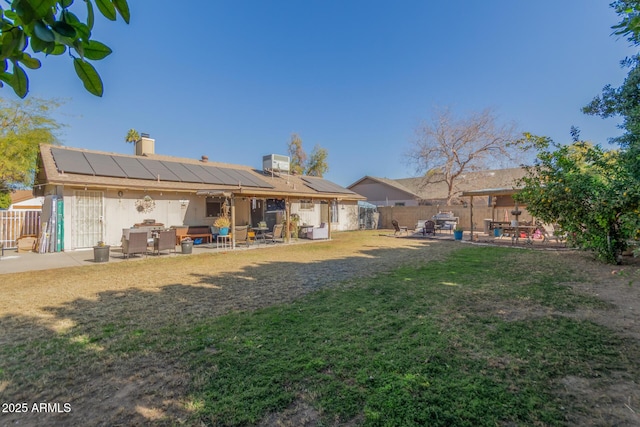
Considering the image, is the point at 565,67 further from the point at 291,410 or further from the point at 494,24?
the point at 291,410

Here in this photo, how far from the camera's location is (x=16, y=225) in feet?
39.9

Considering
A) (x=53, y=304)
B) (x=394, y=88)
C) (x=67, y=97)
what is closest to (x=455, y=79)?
(x=394, y=88)

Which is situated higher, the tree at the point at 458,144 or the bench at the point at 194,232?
the tree at the point at 458,144

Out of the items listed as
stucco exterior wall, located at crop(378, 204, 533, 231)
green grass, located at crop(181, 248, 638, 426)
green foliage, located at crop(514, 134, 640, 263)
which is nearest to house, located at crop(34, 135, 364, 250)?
green grass, located at crop(181, 248, 638, 426)

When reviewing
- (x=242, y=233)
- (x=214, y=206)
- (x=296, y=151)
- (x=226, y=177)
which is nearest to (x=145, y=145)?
(x=226, y=177)

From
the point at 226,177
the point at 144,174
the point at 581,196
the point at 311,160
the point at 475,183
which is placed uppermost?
the point at 311,160

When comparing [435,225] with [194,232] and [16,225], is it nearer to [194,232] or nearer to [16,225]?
[194,232]

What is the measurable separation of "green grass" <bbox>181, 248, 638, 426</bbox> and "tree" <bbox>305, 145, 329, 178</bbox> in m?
30.0

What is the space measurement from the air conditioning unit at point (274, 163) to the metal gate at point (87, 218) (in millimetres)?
10367

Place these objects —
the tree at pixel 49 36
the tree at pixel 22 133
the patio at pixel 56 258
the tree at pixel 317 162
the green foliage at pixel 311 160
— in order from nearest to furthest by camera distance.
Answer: the tree at pixel 49 36 < the patio at pixel 56 258 < the tree at pixel 22 133 < the green foliage at pixel 311 160 < the tree at pixel 317 162

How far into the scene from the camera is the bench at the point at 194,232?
12916mm

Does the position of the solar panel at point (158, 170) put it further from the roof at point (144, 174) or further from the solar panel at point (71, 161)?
the solar panel at point (71, 161)

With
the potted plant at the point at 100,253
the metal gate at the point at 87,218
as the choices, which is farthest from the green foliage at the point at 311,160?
the potted plant at the point at 100,253

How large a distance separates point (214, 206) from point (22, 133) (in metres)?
11.0
